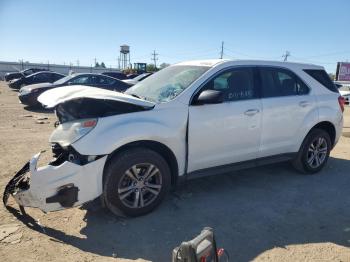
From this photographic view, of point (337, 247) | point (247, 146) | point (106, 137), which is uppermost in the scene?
point (106, 137)

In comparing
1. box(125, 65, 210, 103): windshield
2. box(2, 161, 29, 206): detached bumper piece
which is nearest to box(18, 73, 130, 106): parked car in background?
box(125, 65, 210, 103): windshield

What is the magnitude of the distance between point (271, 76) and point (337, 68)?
31.4m

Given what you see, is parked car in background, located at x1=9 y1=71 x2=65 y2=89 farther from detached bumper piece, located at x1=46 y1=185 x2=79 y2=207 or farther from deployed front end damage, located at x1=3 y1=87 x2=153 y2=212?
detached bumper piece, located at x1=46 y1=185 x2=79 y2=207

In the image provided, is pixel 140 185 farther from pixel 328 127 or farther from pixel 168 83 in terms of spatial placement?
pixel 328 127

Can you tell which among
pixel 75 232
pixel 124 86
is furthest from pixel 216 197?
pixel 124 86

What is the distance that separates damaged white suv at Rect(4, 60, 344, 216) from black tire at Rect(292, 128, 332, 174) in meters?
0.02

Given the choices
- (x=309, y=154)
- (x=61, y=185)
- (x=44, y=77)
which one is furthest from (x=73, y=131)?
(x=44, y=77)

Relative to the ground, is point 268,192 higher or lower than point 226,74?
lower

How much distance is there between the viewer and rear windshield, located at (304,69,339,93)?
19.0ft

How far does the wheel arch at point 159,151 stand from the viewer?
390cm

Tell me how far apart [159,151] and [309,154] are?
9.55 feet

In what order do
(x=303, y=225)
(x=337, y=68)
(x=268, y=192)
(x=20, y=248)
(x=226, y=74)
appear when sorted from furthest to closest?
(x=337, y=68) → (x=268, y=192) → (x=226, y=74) → (x=303, y=225) → (x=20, y=248)

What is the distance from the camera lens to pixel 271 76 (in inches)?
206

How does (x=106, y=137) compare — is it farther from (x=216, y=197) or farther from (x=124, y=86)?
(x=124, y=86)
